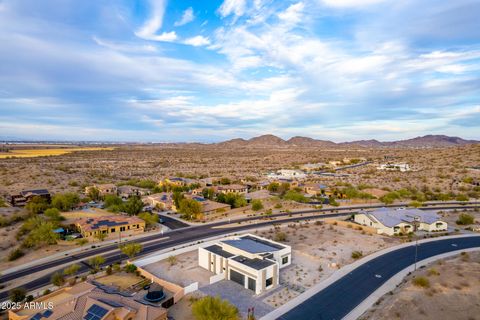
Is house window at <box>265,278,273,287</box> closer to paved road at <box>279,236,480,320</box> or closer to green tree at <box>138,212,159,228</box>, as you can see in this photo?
paved road at <box>279,236,480,320</box>

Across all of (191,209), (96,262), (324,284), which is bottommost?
(324,284)

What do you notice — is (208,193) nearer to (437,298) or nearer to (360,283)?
(360,283)

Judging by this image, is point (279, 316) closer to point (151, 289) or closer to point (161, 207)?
point (151, 289)

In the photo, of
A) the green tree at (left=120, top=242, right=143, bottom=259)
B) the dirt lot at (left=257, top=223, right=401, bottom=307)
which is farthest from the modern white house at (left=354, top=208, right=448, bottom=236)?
the green tree at (left=120, top=242, right=143, bottom=259)

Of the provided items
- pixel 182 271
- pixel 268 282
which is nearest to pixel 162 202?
pixel 182 271

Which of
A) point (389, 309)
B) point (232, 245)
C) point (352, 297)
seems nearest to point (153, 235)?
point (232, 245)
